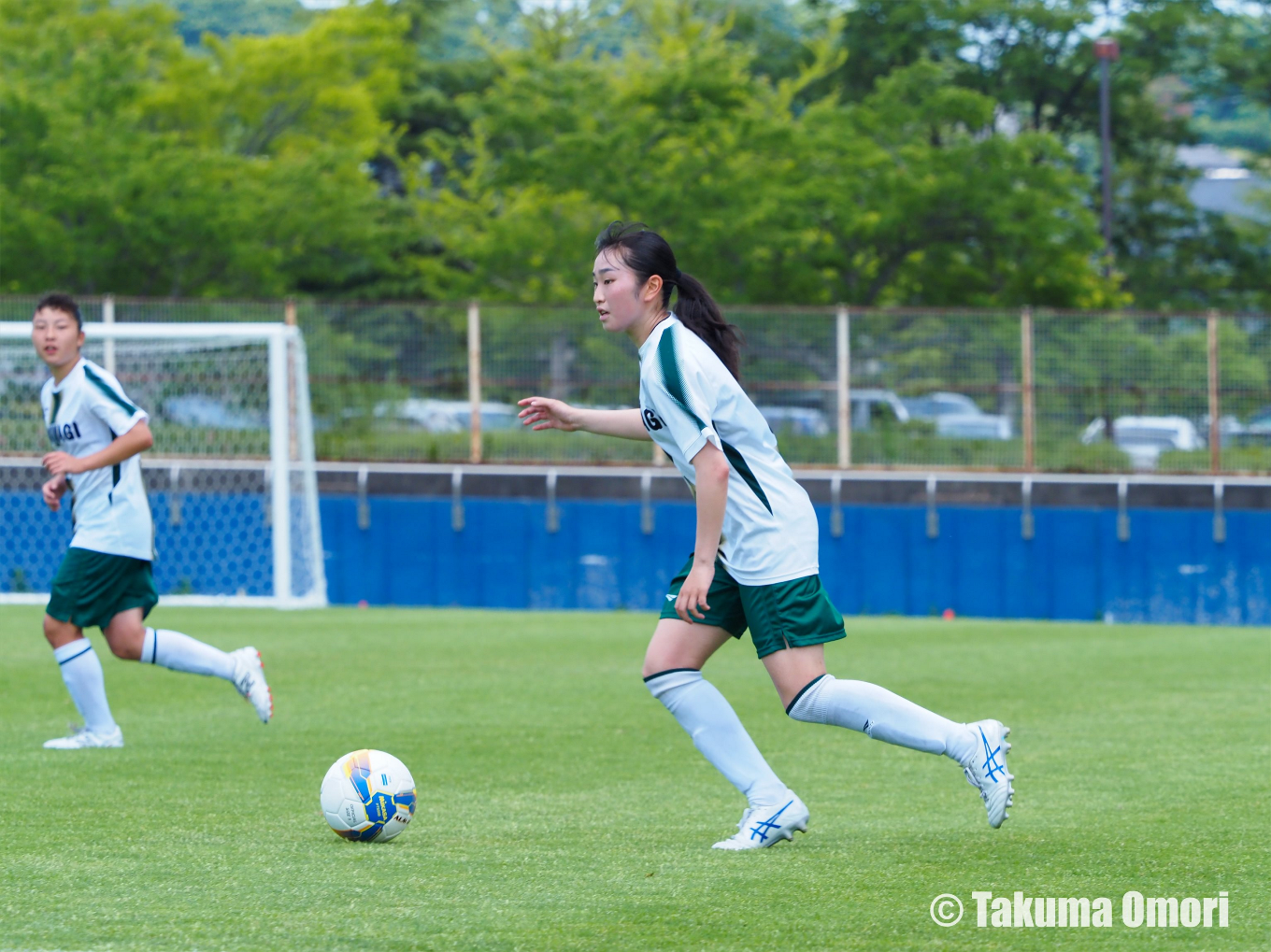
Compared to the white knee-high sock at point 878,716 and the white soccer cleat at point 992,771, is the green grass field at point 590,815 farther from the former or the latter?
the white knee-high sock at point 878,716

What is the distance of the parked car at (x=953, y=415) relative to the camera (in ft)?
70.7

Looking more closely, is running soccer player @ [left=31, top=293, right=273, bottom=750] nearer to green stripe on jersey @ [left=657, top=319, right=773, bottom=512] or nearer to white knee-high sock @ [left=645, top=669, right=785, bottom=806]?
white knee-high sock @ [left=645, top=669, right=785, bottom=806]

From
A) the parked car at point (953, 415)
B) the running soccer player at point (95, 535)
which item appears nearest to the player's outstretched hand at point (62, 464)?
the running soccer player at point (95, 535)

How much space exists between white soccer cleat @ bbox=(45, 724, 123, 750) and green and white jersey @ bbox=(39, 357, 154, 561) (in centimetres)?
89

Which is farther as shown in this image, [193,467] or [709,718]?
[193,467]

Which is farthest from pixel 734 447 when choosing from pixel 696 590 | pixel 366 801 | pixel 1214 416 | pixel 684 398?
pixel 1214 416

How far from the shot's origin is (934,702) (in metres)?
10.1

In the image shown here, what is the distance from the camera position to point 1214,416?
21.2 metres

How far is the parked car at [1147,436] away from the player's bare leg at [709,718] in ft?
56.6

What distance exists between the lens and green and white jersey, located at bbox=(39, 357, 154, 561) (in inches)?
304

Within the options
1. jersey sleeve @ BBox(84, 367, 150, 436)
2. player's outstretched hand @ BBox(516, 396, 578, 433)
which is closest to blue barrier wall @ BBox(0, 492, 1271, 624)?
jersey sleeve @ BBox(84, 367, 150, 436)

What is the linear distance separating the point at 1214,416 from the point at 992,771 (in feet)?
57.3

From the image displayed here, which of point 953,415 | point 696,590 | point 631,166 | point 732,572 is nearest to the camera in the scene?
point 696,590

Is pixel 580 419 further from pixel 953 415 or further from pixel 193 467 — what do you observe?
pixel 953 415
